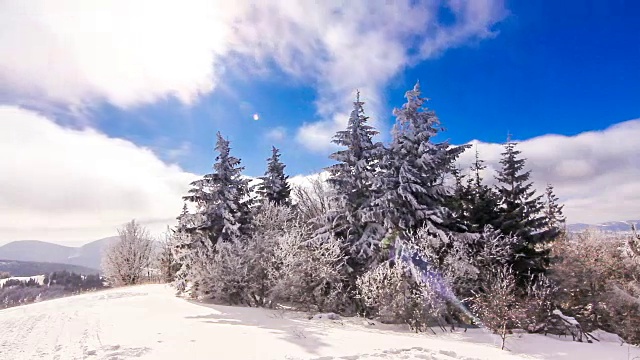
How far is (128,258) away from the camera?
135 feet

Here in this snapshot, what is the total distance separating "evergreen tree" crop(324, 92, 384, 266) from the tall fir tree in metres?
6.92

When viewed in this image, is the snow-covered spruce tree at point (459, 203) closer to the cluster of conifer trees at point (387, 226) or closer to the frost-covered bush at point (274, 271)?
the cluster of conifer trees at point (387, 226)

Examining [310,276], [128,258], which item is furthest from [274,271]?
[128,258]

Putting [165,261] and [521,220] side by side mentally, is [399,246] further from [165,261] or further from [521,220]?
[165,261]

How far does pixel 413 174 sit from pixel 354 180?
351cm

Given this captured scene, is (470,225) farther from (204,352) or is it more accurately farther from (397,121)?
(204,352)

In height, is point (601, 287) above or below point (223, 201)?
below

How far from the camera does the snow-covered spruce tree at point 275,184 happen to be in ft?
106

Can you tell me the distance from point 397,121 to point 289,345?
48.7ft

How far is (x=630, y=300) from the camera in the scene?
20.5m

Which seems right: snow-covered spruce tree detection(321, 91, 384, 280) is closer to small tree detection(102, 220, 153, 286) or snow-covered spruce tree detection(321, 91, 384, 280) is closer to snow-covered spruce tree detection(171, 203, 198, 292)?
snow-covered spruce tree detection(171, 203, 198, 292)

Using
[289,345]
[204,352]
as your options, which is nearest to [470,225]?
[289,345]

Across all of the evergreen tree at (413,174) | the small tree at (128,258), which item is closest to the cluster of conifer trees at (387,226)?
the evergreen tree at (413,174)

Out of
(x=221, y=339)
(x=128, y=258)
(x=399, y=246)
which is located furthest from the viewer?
(x=128, y=258)
